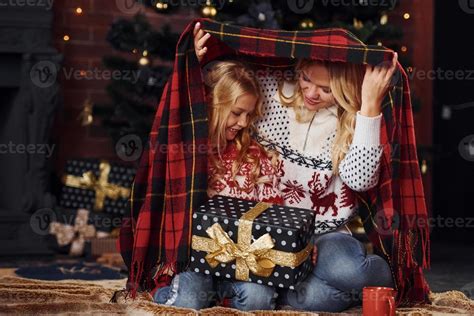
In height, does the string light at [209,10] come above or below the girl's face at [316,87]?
above

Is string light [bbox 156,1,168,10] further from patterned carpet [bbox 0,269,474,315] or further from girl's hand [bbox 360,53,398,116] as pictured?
girl's hand [bbox 360,53,398,116]

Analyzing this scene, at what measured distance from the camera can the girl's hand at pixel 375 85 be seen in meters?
2.40

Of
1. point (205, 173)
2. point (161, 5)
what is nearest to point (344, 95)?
point (205, 173)

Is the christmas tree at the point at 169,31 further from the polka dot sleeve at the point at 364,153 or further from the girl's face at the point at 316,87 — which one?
the polka dot sleeve at the point at 364,153

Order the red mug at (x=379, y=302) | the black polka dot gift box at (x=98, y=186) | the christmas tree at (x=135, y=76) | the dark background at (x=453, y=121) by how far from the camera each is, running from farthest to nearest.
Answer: the dark background at (x=453, y=121), the black polka dot gift box at (x=98, y=186), the christmas tree at (x=135, y=76), the red mug at (x=379, y=302)

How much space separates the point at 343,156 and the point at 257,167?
0.73 ft

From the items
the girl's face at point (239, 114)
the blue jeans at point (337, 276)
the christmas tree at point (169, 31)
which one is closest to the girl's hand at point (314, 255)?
the blue jeans at point (337, 276)

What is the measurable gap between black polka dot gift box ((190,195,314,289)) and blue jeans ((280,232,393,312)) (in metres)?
0.07

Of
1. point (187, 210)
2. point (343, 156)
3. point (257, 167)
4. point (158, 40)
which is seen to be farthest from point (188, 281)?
point (158, 40)

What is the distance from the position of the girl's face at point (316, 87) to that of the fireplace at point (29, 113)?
1.85 m

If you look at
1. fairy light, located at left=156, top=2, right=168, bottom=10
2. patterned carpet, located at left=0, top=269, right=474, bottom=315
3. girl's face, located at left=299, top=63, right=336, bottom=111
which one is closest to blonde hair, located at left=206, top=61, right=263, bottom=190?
girl's face, located at left=299, top=63, right=336, bottom=111

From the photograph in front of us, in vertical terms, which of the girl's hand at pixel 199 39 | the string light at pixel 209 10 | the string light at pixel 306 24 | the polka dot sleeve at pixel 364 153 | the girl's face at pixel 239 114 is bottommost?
the polka dot sleeve at pixel 364 153

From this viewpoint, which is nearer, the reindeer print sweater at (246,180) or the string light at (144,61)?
the reindeer print sweater at (246,180)

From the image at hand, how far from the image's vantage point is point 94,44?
4.52 meters
